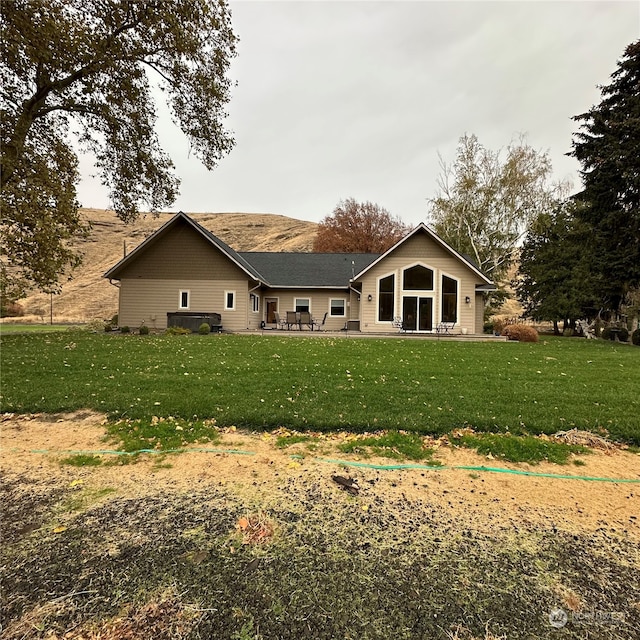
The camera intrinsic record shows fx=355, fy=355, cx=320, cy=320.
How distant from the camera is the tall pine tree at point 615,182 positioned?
16.2m

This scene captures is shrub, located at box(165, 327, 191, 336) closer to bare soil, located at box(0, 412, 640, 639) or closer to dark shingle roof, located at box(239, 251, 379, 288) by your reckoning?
dark shingle roof, located at box(239, 251, 379, 288)

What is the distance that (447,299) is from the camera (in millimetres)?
19109

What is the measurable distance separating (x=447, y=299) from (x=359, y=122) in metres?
11.1

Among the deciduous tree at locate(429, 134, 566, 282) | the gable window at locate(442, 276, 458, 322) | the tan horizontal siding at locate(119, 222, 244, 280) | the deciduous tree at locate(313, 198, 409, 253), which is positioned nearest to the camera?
the gable window at locate(442, 276, 458, 322)

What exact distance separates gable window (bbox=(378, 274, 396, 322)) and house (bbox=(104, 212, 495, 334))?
0.05 metres

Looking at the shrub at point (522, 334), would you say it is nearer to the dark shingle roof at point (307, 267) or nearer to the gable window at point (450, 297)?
the gable window at point (450, 297)

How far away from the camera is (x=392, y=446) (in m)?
4.10

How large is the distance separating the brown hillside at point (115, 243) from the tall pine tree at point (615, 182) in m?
48.3

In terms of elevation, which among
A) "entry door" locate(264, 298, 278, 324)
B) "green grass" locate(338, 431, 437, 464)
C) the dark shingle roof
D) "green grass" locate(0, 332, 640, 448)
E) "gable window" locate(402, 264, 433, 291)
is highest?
the dark shingle roof

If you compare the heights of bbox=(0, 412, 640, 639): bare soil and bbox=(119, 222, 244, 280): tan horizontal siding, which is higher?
bbox=(119, 222, 244, 280): tan horizontal siding

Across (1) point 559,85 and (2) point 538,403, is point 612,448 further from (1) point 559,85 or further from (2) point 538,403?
(1) point 559,85

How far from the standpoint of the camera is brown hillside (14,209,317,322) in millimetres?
49562

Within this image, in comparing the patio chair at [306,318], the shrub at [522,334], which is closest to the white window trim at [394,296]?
the patio chair at [306,318]

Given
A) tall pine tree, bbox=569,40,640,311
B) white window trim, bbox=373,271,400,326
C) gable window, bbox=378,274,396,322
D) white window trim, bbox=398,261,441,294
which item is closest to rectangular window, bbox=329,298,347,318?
white window trim, bbox=373,271,400,326
